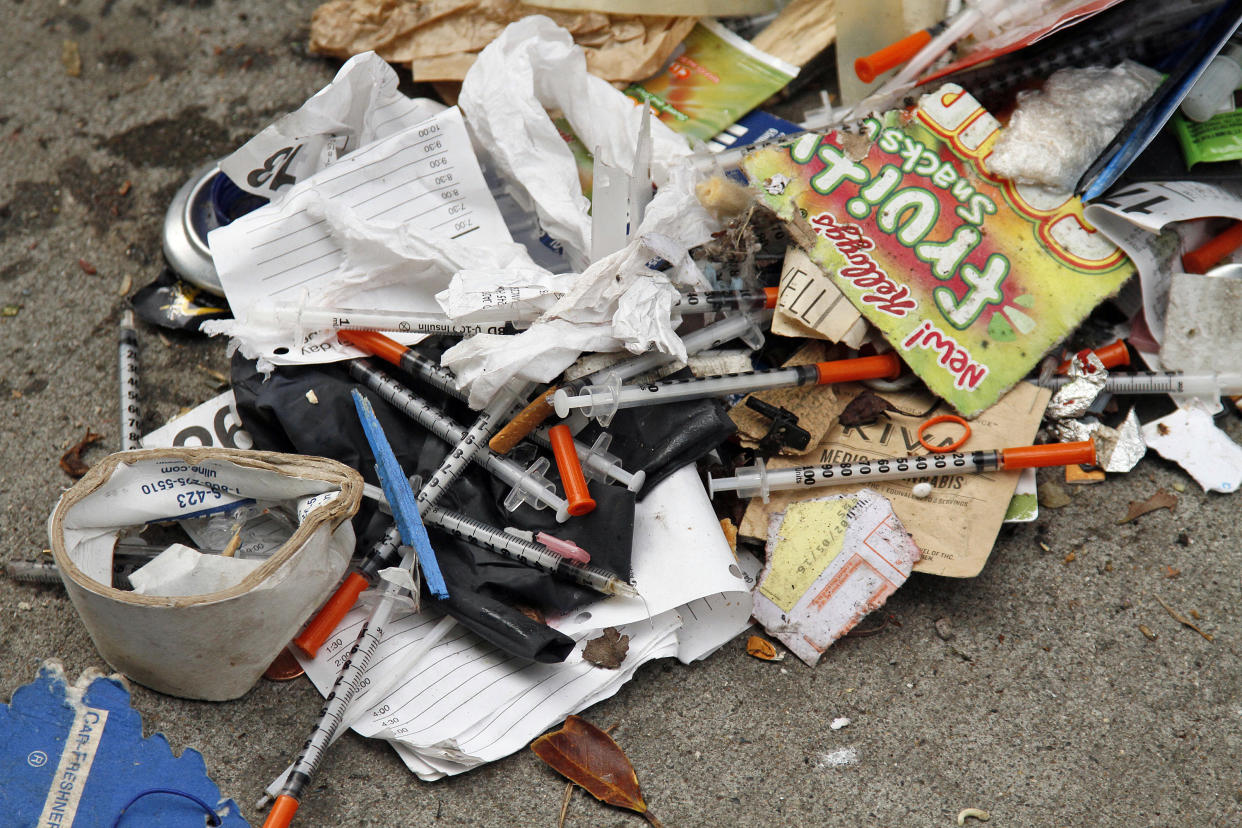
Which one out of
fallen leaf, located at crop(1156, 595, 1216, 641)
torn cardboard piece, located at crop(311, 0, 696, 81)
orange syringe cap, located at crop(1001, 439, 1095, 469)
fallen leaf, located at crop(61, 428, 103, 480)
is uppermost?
torn cardboard piece, located at crop(311, 0, 696, 81)

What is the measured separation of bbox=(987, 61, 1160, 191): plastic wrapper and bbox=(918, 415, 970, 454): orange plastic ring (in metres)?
0.58

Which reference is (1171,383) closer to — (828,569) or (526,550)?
(828,569)

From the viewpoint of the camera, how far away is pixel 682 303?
6.34 feet

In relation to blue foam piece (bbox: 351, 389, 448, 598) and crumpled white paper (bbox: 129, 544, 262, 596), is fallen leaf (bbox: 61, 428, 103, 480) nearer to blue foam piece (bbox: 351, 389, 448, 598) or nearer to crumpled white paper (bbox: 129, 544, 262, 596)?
crumpled white paper (bbox: 129, 544, 262, 596)

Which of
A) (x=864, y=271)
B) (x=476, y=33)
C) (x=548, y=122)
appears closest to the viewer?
(x=864, y=271)

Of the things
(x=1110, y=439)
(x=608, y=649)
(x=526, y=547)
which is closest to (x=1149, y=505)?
(x=1110, y=439)

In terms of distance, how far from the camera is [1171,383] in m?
2.00

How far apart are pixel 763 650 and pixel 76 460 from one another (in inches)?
59.7

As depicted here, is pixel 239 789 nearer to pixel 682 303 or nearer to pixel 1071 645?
pixel 682 303

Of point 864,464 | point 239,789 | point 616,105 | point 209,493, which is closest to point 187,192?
point 209,493

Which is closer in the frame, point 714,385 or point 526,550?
point 526,550

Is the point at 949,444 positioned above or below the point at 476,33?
below

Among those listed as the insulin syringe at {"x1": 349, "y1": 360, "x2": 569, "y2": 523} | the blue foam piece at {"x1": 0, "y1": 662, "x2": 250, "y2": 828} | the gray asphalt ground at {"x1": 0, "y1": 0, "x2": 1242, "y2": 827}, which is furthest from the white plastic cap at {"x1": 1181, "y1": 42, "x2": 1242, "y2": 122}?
the blue foam piece at {"x1": 0, "y1": 662, "x2": 250, "y2": 828}

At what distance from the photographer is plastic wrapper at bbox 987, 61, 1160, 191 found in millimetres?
2004
